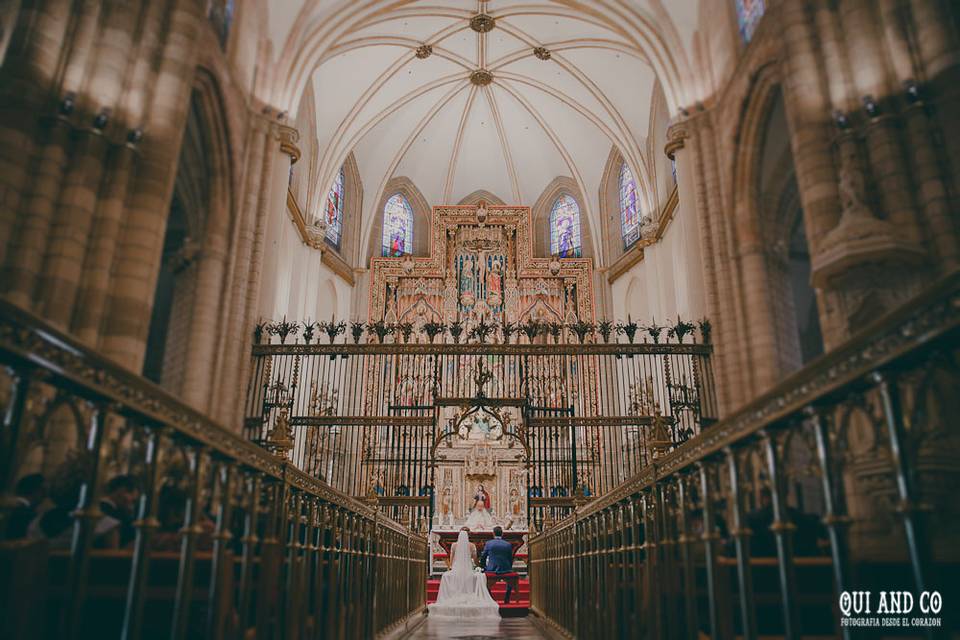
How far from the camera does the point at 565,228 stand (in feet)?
81.3

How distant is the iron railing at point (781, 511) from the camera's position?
165 centimetres

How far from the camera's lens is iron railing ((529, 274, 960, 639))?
5.42ft

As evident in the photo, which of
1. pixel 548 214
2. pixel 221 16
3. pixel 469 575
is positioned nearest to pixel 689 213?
pixel 469 575

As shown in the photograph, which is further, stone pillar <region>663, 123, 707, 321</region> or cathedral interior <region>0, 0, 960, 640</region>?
stone pillar <region>663, 123, 707, 321</region>

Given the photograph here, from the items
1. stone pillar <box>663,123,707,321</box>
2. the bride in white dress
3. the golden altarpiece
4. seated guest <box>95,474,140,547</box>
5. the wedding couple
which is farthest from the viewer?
the golden altarpiece

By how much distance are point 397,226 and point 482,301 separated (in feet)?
14.3

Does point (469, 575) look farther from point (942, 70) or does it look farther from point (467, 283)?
point (467, 283)

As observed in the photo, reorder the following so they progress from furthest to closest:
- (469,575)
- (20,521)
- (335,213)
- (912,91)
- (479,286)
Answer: (479,286) → (335,213) → (469,575) → (912,91) → (20,521)

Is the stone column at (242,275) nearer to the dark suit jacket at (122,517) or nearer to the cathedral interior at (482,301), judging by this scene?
the cathedral interior at (482,301)

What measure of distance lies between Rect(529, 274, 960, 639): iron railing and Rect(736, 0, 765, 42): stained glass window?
33.6 ft

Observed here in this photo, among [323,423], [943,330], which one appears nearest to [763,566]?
[943,330]

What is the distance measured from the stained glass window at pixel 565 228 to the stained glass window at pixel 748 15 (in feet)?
38.6

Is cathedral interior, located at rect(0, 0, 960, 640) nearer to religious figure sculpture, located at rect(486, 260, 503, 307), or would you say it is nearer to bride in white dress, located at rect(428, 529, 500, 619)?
religious figure sculpture, located at rect(486, 260, 503, 307)

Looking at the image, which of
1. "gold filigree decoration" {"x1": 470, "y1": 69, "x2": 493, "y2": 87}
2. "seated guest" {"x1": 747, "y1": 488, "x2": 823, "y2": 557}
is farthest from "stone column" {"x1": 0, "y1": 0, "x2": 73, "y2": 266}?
"gold filigree decoration" {"x1": 470, "y1": 69, "x2": 493, "y2": 87}
